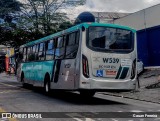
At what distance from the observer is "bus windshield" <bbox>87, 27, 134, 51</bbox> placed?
541 inches

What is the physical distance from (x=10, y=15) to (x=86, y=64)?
2204cm

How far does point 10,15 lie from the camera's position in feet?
112

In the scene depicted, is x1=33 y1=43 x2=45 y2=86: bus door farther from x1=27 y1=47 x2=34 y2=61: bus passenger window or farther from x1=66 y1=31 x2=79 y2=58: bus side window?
x1=66 y1=31 x2=79 y2=58: bus side window

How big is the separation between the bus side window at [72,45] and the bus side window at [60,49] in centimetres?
60

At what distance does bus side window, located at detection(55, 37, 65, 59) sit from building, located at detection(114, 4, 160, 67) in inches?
555

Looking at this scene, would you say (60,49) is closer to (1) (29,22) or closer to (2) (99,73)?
(2) (99,73)

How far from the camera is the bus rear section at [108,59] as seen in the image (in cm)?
1356

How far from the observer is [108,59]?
546 inches

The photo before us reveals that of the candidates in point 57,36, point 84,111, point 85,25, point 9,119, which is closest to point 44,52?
point 57,36

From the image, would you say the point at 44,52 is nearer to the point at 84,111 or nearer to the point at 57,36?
the point at 57,36

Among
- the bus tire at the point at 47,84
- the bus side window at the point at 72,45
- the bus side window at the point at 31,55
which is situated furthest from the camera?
the bus side window at the point at 31,55

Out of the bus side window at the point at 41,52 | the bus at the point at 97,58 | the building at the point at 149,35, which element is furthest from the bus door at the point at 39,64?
the building at the point at 149,35

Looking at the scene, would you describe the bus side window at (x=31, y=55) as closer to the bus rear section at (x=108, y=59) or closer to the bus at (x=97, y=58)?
the bus at (x=97, y=58)

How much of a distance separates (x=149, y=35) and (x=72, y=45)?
16.7m
